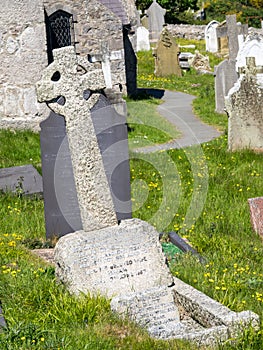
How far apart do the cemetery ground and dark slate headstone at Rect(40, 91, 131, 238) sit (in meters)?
0.36

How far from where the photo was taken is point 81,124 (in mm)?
6016

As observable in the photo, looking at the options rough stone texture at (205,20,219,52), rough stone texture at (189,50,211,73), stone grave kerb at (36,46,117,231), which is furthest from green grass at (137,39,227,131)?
stone grave kerb at (36,46,117,231)

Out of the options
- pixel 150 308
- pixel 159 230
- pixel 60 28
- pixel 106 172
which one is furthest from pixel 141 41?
pixel 150 308

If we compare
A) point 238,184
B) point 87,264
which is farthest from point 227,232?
point 87,264

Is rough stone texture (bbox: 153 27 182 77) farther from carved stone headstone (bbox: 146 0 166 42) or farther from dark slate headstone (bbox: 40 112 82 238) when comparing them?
dark slate headstone (bbox: 40 112 82 238)

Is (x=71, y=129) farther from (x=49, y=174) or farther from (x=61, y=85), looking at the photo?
(x=49, y=174)

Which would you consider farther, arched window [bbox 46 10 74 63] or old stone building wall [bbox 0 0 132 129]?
arched window [bbox 46 10 74 63]

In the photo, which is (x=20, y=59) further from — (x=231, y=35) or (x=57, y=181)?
(x=231, y=35)

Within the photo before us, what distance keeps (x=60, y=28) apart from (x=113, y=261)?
12173mm

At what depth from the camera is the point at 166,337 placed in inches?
203

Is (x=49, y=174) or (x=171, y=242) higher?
(x=49, y=174)

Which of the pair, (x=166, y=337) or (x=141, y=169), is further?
(x=141, y=169)

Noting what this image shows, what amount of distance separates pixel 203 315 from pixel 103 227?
1191 mm

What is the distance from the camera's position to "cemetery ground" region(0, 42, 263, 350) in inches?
199
